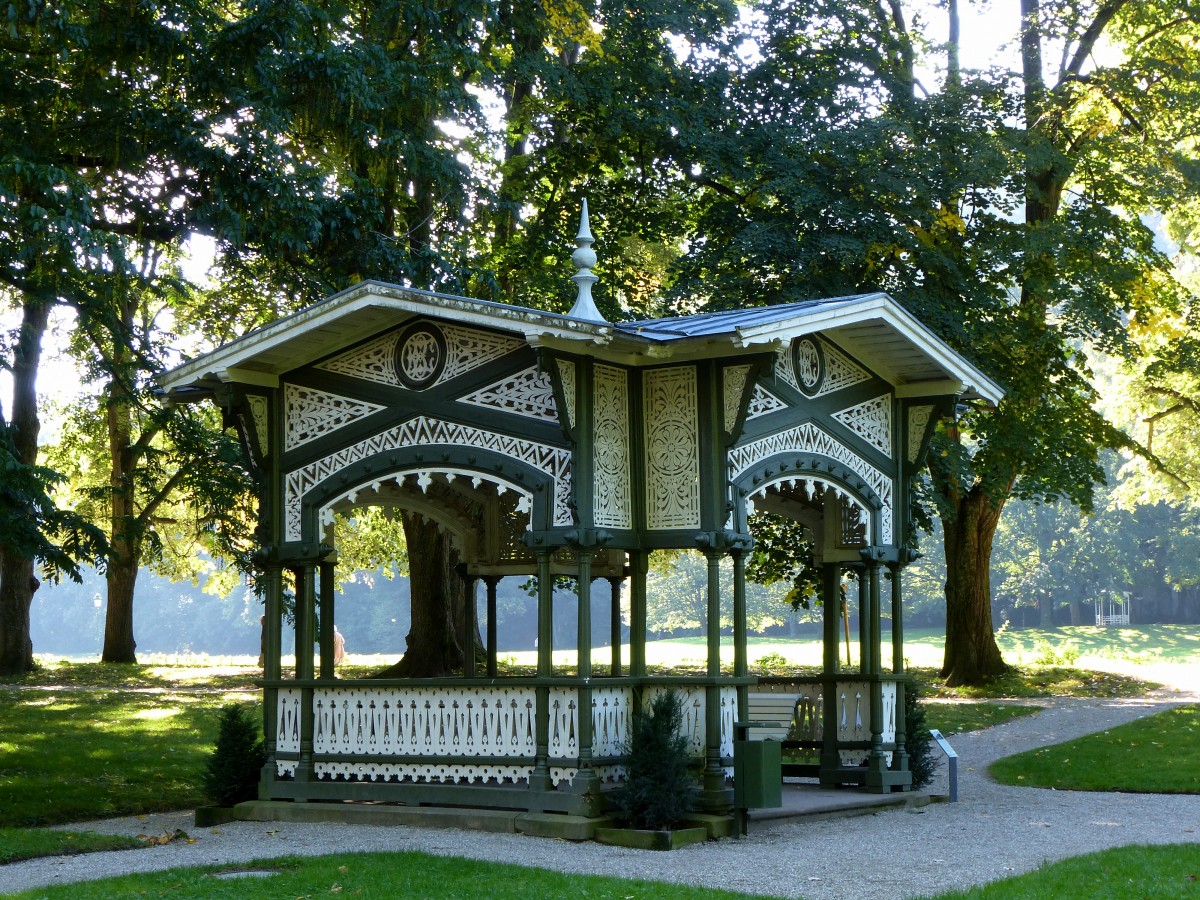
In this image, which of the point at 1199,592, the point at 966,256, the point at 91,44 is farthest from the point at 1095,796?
the point at 1199,592

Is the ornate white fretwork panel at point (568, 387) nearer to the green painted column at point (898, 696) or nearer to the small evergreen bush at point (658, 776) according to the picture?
the small evergreen bush at point (658, 776)

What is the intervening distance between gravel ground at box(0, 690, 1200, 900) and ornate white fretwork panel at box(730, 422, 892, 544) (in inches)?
111

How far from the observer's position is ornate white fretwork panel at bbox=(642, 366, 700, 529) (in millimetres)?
11414

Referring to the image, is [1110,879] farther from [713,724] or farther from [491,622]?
[491,622]

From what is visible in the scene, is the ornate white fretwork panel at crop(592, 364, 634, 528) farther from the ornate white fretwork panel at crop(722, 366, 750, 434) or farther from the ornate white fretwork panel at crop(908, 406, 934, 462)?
the ornate white fretwork panel at crop(908, 406, 934, 462)

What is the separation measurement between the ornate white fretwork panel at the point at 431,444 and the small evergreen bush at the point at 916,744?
487 cm

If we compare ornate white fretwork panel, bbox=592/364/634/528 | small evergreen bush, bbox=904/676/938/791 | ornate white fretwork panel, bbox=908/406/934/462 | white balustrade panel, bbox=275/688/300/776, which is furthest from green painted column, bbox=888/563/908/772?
white balustrade panel, bbox=275/688/300/776

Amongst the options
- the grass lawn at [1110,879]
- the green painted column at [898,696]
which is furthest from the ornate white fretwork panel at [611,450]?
the grass lawn at [1110,879]

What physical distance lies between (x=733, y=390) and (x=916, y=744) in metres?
4.73

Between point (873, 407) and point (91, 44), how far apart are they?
896 cm

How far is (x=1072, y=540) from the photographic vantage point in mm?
75750

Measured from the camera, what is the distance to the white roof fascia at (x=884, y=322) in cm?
1100

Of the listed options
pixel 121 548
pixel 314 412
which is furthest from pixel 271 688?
pixel 121 548

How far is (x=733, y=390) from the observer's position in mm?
11352
